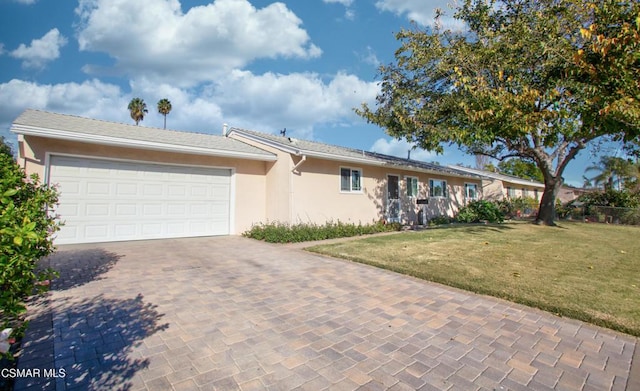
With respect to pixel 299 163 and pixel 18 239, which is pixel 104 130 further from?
pixel 18 239

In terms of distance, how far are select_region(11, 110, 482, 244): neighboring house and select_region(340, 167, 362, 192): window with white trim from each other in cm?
4

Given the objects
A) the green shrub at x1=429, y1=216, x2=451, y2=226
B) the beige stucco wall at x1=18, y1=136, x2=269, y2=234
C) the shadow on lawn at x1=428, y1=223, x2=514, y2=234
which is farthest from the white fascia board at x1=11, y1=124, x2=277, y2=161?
the green shrub at x1=429, y1=216, x2=451, y2=226

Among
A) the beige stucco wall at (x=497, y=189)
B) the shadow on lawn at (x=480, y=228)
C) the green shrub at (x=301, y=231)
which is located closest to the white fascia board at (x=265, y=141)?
the green shrub at (x=301, y=231)

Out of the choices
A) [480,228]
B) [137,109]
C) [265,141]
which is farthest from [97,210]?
[137,109]

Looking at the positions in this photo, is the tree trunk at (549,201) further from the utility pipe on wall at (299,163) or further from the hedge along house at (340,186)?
the utility pipe on wall at (299,163)

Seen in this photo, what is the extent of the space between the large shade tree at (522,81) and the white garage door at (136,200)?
8.17 metres

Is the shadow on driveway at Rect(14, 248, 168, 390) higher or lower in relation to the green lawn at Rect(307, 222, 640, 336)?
lower

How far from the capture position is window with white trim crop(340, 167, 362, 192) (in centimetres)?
1317

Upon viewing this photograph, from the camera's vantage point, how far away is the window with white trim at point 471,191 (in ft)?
71.4

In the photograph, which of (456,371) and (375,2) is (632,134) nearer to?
(456,371)

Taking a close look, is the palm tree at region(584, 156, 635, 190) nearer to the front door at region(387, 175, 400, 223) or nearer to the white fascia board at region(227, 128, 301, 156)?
the front door at region(387, 175, 400, 223)

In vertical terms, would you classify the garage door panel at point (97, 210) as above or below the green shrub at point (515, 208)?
below

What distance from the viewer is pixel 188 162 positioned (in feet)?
34.2

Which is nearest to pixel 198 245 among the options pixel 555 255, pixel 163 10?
pixel 163 10
